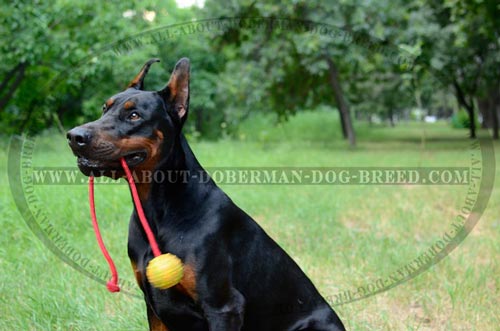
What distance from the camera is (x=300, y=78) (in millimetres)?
18797

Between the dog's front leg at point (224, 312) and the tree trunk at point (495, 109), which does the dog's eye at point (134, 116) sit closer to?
the dog's front leg at point (224, 312)

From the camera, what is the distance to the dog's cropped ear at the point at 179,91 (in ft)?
7.99

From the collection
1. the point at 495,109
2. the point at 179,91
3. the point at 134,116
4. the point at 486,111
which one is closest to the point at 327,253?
the point at 179,91

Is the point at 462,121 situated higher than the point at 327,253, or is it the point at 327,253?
the point at 327,253

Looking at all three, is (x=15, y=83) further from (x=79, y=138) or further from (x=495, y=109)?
(x=495, y=109)

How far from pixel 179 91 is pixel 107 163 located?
0.45m

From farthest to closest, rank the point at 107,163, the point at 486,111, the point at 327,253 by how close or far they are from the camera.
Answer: the point at 486,111, the point at 327,253, the point at 107,163

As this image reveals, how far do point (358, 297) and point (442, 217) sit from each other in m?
2.88

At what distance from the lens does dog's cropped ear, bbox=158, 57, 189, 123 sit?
244cm

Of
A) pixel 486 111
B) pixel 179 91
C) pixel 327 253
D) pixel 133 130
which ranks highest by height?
pixel 179 91

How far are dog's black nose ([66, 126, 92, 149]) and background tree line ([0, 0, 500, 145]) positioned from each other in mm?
8659

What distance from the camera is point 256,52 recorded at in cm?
1753

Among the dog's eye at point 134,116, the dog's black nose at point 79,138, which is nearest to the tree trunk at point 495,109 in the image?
the dog's eye at point 134,116

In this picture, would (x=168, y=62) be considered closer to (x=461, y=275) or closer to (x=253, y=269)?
(x=461, y=275)
